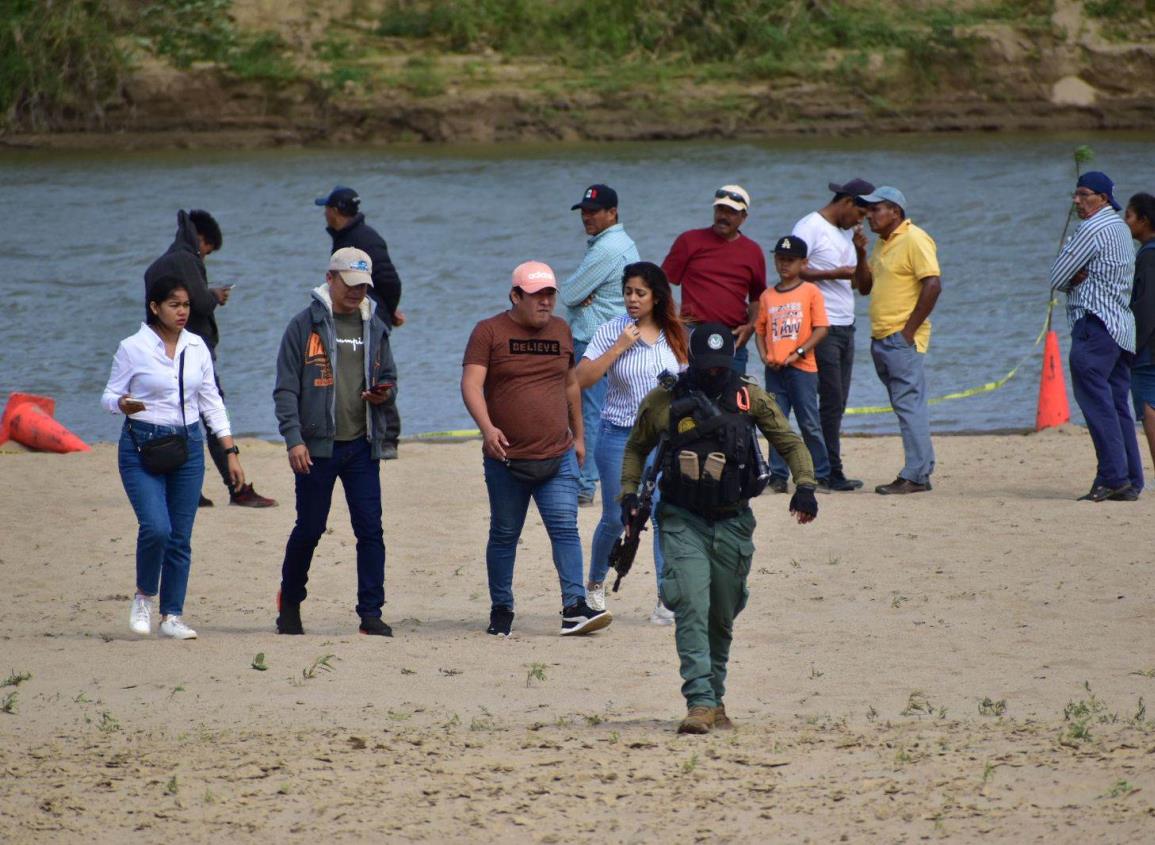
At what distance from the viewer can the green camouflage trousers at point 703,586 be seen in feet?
21.2

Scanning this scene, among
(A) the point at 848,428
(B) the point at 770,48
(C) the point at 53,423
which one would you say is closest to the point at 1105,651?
(A) the point at 848,428

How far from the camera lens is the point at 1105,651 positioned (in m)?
7.65

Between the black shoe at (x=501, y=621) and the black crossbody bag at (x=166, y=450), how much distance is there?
5.04ft

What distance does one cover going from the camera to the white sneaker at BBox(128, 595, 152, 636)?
26.6 feet

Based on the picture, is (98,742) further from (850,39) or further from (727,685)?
(850,39)

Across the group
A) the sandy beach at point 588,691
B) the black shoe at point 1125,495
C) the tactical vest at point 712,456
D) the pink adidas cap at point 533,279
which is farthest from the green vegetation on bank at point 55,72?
the tactical vest at point 712,456

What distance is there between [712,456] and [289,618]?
2579 mm

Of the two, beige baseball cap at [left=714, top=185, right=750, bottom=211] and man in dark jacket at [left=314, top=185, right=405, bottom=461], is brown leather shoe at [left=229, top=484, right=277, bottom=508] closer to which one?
man in dark jacket at [left=314, top=185, right=405, bottom=461]

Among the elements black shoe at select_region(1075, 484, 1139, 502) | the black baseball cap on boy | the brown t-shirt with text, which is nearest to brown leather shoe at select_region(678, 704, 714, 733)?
the brown t-shirt with text

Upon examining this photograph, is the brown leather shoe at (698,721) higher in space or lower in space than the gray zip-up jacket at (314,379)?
lower

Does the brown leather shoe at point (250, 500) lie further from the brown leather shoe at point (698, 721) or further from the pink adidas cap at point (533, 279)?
the brown leather shoe at point (698, 721)

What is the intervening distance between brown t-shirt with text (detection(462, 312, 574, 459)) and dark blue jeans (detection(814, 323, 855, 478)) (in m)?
3.41

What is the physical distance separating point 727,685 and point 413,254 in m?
19.2

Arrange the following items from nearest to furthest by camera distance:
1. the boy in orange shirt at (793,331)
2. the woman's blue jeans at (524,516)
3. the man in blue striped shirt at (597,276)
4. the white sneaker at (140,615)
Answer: the woman's blue jeans at (524,516), the white sneaker at (140,615), the man in blue striped shirt at (597,276), the boy in orange shirt at (793,331)
